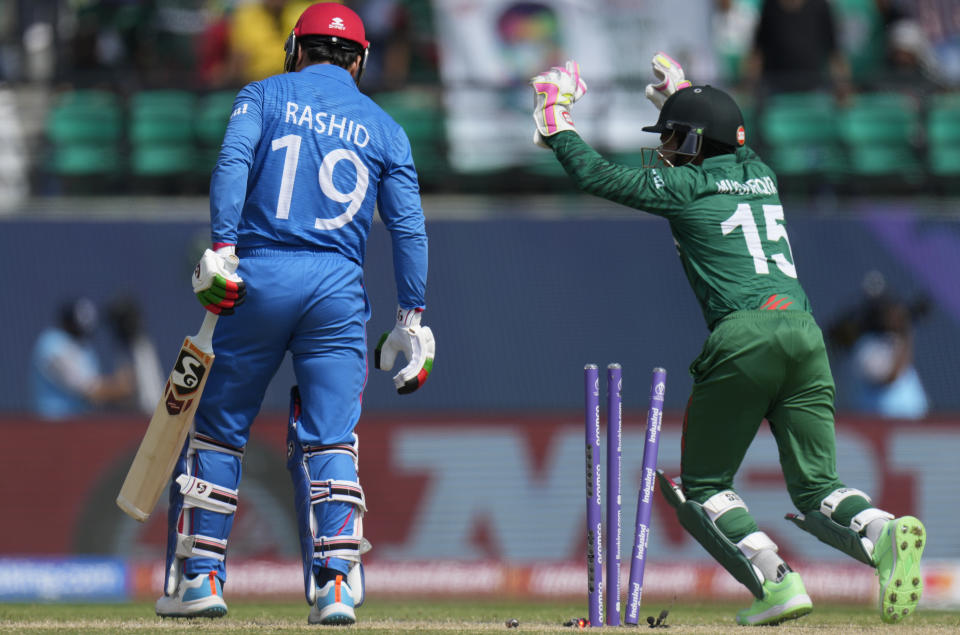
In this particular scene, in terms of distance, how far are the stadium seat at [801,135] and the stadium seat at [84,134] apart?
5.59 m

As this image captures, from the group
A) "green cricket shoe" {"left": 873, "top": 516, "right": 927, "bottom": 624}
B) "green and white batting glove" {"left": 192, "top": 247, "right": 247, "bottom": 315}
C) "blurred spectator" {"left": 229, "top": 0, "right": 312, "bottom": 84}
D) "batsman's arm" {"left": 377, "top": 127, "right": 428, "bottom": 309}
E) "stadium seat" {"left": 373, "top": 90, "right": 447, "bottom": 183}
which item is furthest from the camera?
"stadium seat" {"left": 373, "top": 90, "right": 447, "bottom": 183}

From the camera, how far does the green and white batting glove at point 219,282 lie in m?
5.50

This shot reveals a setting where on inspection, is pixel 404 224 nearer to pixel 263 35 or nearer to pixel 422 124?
pixel 422 124

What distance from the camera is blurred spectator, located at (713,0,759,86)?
14.3 m

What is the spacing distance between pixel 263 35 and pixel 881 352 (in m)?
5.78

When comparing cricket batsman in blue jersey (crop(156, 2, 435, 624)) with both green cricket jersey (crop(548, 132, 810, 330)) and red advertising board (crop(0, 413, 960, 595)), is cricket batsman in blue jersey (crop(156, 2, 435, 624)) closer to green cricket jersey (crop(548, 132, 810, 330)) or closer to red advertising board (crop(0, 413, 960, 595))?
green cricket jersey (crop(548, 132, 810, 330))

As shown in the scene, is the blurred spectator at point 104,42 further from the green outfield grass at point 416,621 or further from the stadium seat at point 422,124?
the green outfield grass at point 416,621

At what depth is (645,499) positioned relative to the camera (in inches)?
229

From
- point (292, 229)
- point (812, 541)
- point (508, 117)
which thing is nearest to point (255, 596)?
point (812, 541)

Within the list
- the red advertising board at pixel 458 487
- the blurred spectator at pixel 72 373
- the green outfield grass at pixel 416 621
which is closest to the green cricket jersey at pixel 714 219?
the green outfield grass at pixel 416 621

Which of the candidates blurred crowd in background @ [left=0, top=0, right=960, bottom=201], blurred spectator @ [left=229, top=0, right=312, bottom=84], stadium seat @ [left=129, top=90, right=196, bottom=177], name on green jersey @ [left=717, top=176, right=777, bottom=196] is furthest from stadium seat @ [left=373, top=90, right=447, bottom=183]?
name on green jersey @ [left=717, top=176, right=777, bottom=196]

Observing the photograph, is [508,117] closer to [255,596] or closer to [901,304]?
[901,304]

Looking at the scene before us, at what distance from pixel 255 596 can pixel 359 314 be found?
14.2 feet

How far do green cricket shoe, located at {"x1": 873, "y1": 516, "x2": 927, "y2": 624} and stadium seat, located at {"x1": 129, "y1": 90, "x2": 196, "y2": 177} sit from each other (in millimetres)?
8677
